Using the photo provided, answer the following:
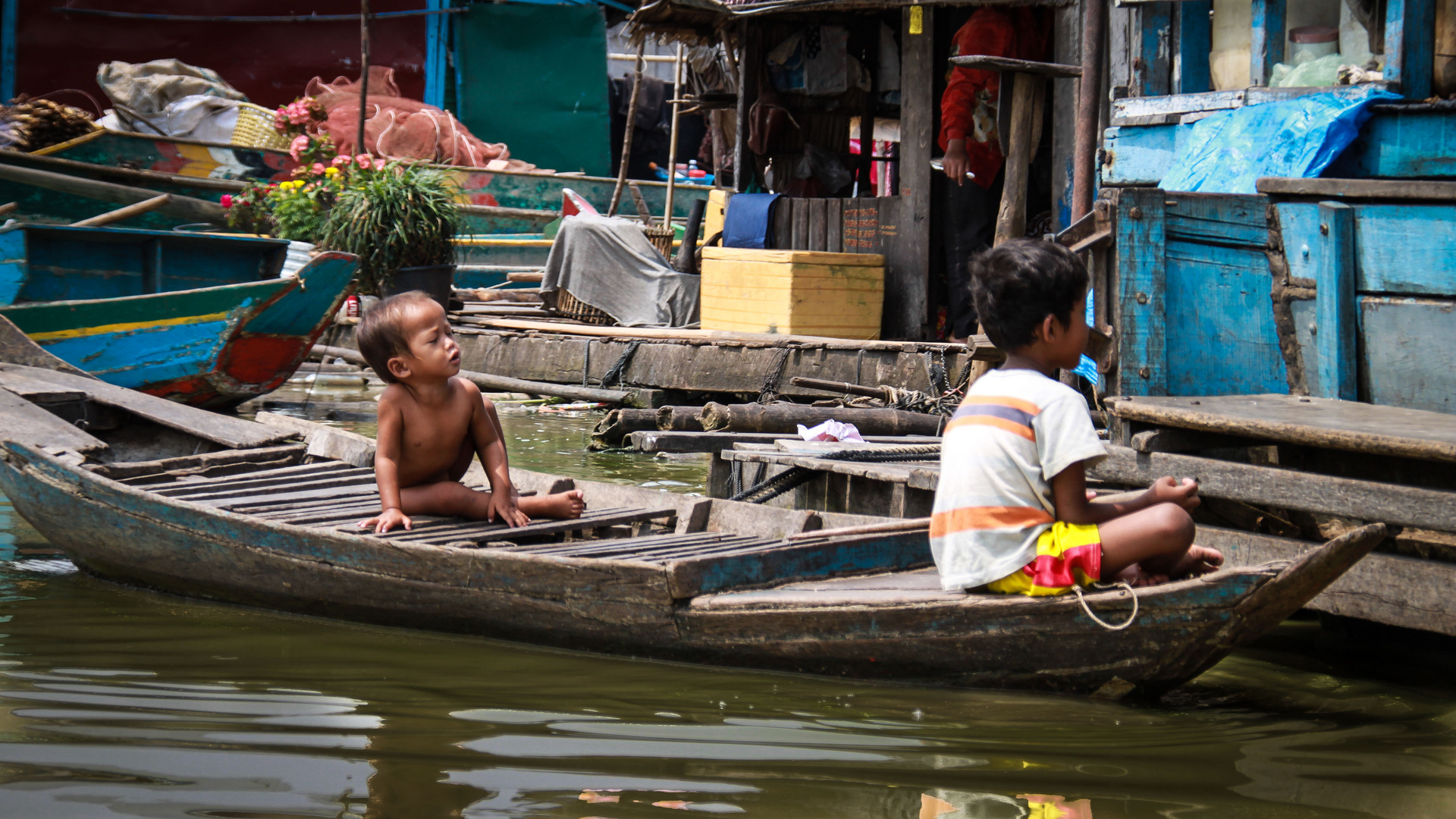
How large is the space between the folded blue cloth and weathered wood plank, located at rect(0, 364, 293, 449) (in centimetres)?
487

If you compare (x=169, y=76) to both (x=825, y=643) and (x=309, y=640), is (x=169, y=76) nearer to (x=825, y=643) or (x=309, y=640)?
(x=309, y=640)

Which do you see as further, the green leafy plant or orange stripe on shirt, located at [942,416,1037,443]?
the green leafy plant

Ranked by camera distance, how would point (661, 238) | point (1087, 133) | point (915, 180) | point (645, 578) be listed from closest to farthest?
point (645, 578), point (1087, 133), point (915, 180), point (661, 238)

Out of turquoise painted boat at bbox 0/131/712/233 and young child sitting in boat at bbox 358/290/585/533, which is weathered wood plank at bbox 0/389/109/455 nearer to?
young child sitting in boat at bbox 358/290/585/533

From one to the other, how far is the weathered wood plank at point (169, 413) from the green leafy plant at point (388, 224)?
431 centimetres

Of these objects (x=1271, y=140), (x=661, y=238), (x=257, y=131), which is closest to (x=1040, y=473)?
(x=1271, y=140)

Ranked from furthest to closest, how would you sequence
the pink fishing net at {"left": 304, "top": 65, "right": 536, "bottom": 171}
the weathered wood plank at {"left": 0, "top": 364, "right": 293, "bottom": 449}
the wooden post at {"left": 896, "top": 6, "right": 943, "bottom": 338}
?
the pink fishing net at {"left": 304, "top": 65, "right": 536, "bottom": 171}, the wooden post at {"left": 896, "top": 6, "right": 943, "bottom": 338}, the weathered wood plank at {"left": 0, "top": 364, "right": 293, "bottom": 449}

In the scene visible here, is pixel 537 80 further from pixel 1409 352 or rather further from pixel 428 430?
pixel 1409 352

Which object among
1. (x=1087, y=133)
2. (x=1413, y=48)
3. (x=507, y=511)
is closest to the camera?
(x=507, y=511)

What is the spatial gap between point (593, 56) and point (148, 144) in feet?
18.4

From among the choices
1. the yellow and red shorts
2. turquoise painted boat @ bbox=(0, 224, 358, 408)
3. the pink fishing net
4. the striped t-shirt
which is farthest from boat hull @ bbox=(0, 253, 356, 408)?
the yellow and red shorts

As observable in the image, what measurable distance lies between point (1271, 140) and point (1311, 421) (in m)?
1.70

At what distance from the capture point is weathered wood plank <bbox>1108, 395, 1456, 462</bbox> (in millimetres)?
3107

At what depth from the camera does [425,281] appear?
34.5ft
